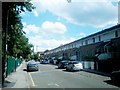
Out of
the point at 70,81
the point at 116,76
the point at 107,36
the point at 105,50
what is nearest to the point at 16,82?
the point at 70,81

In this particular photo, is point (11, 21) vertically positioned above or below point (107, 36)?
below

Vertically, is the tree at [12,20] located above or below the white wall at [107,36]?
below

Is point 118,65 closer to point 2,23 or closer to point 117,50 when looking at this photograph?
point 117,50

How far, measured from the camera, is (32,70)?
42.2 m

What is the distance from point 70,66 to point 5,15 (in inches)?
900

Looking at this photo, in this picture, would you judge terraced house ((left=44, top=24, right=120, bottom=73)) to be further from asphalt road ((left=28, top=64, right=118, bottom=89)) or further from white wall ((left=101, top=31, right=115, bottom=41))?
asphalt road ((left=28, top=64, right=118, bottom=89))

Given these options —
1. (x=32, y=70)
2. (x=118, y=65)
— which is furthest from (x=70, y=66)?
(x=118, y=65)

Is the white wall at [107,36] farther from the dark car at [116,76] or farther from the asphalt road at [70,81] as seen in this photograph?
the dark car at [116,76]

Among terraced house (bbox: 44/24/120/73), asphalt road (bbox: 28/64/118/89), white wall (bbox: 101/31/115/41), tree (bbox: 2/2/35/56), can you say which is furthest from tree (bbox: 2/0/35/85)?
white wall (bbox: 101/31/115/41)

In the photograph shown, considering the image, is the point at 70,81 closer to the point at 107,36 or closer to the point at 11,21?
the point at 11,21

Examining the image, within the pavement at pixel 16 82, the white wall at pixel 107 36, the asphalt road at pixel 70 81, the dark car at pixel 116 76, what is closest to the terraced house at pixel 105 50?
the white wall at pixel 107 36

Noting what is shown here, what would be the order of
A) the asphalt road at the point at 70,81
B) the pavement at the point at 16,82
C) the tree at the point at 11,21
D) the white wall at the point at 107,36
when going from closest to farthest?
the tree at the point at 11,21 < the pavement at the point at 16,82 < the asphalt road at the point at 70,81 < the white wall at the point at 107,36

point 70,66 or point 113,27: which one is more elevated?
point 113,27

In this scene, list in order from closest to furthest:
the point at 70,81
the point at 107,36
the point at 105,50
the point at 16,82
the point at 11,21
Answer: the point at 11,21, the point at 16,82, the point at 70,81, the point at 105,50, the point at 107,36
